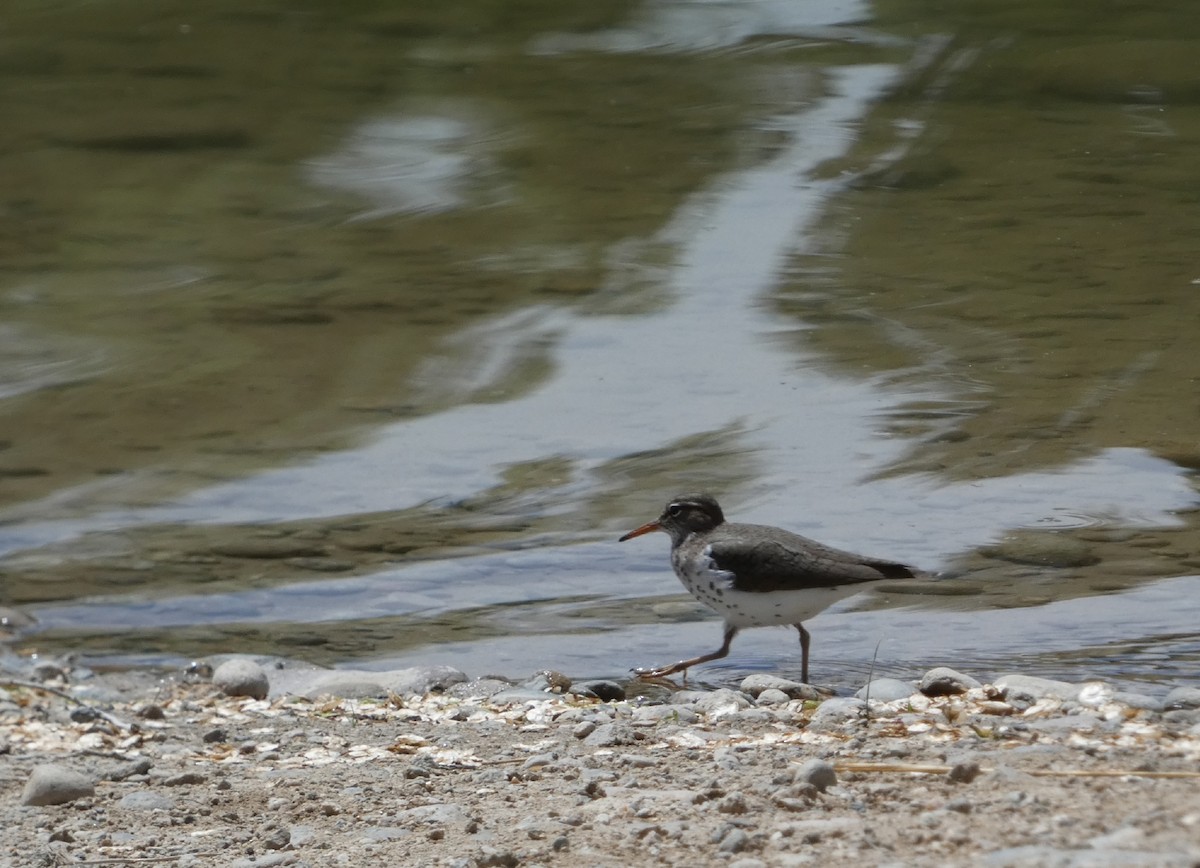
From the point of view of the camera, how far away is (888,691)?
623 centimetres

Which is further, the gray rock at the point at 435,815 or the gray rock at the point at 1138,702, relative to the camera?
the gray rock at the point at 1138,702

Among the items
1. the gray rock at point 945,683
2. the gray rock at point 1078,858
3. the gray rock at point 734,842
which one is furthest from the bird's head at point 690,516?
the gray rock at point 1078,858

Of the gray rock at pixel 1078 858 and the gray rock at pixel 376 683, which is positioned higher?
the gray rock at pixel 1078 858

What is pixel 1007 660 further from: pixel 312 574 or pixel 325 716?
pixel 312 574

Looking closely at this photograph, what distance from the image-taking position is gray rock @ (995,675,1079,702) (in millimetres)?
5875

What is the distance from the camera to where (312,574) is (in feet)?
29.0

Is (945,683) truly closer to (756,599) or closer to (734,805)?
(756,599)

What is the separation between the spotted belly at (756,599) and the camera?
700 cm

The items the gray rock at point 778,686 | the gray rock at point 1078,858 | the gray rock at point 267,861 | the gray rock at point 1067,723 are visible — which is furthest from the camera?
the gray rock at point 778,686

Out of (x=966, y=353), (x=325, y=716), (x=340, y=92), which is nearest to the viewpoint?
(x=325, y=716)

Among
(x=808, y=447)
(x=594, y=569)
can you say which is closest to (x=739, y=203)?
(x=808, y=447)

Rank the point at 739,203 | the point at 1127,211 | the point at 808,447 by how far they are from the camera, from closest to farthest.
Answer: the point at 808,447, the point at 1127,211, the point at 739,203

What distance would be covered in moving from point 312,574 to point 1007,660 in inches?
143

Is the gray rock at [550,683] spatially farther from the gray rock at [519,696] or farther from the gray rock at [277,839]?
the gray rock at [277,839]
